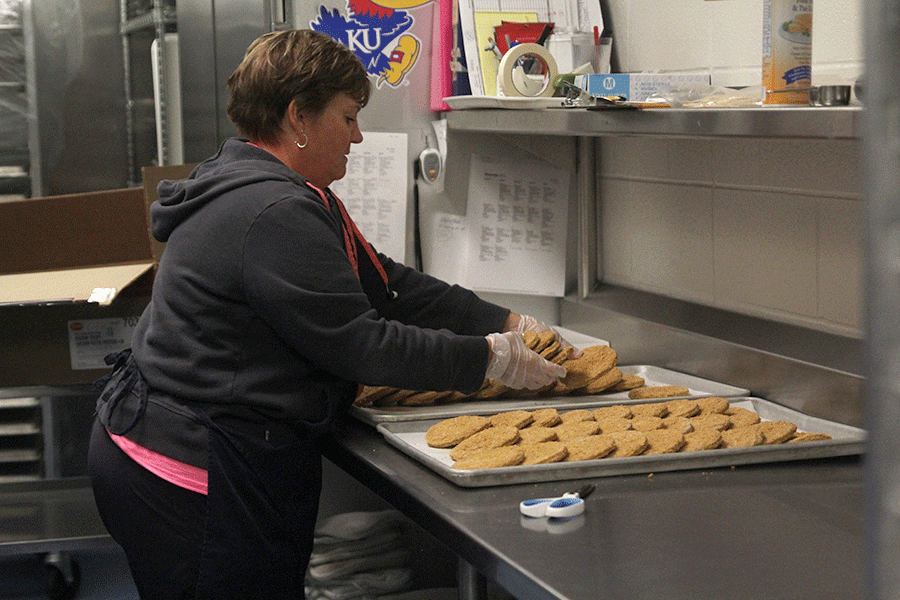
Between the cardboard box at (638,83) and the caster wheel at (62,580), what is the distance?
2.30m

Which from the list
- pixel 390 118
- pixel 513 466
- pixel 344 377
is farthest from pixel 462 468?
pixel 390 118

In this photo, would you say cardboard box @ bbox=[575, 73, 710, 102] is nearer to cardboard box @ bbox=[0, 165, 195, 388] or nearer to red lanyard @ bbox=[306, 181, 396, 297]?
red lanyard @ bbox=[306, 181, 396, 297]

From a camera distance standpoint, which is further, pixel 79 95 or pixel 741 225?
pixel 79 95

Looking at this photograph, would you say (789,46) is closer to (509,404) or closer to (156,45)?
(509,404)

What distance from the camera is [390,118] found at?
2.70 m

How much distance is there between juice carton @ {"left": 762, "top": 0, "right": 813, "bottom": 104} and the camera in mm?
1631

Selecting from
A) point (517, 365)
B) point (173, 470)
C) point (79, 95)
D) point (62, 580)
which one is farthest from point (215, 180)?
point (62, 580)

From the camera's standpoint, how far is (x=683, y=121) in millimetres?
1772

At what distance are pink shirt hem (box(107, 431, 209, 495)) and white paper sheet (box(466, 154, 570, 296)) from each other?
1.09m

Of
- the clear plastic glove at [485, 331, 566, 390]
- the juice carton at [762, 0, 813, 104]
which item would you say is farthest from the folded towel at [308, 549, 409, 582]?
the juice carton at [762, 0, 813, 104]

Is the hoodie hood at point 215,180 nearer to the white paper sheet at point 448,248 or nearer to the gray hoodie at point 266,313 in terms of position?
the gray hoodie at point 266,313

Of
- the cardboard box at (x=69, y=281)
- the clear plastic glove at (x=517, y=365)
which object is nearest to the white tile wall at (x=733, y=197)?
the clear plastic glove at (x=517, y=365)

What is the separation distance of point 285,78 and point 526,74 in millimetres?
706

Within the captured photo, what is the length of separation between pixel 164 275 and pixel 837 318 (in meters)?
1.26
